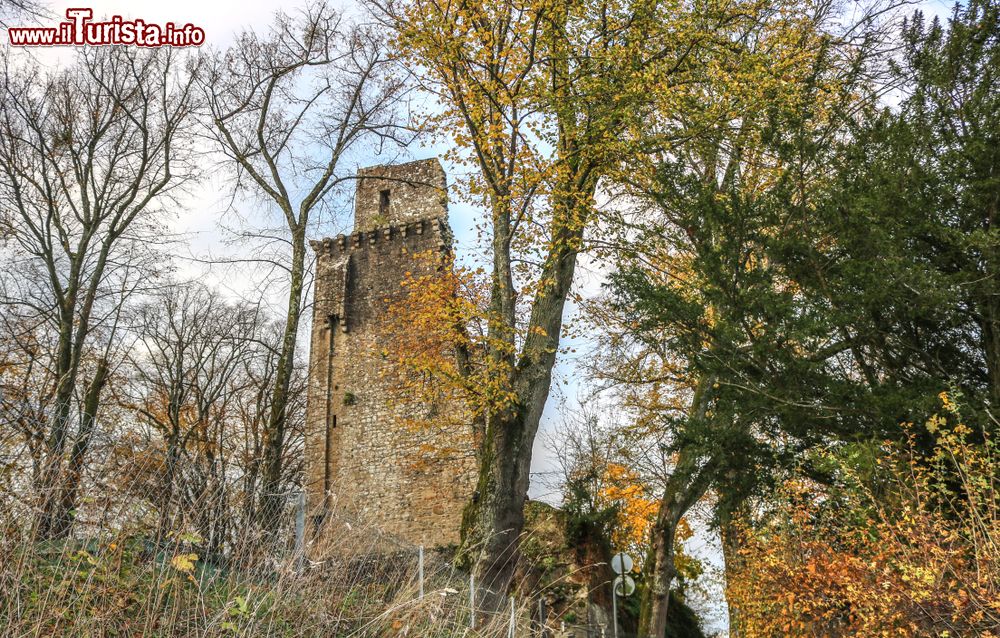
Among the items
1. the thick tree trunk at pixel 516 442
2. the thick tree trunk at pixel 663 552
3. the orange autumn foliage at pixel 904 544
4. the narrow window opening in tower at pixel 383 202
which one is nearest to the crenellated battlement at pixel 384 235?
the narrow window opening in tower at pixel 383 202

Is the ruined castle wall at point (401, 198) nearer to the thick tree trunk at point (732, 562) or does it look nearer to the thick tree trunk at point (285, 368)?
the thick tree trunk at point (285, 368)

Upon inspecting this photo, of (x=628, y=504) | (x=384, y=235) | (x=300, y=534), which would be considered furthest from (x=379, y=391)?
(x=300, y=534)

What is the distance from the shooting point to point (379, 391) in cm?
2178

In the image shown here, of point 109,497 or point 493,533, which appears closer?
point 109,497

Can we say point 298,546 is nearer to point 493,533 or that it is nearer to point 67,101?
point 493,533

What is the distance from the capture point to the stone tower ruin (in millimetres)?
20219

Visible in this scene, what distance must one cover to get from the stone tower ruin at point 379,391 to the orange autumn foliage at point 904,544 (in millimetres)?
11277

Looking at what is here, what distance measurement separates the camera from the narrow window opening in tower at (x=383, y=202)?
938 inches

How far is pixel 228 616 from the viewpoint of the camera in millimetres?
5055

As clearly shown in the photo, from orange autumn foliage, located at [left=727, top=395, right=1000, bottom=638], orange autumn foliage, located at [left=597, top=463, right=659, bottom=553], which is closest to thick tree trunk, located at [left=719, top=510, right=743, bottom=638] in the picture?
orange autumn foliage, located at [left=597, top=463, right=659, bottom=553]

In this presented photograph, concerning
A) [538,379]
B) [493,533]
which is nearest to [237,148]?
[538,379]

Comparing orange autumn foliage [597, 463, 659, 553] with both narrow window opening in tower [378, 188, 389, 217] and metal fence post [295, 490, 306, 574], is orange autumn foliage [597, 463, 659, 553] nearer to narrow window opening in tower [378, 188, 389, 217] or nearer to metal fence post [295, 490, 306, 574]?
narrow window opening in tower [378, 188, 389, 217]

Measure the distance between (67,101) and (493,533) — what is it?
10.8m

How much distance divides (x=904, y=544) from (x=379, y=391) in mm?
15915
